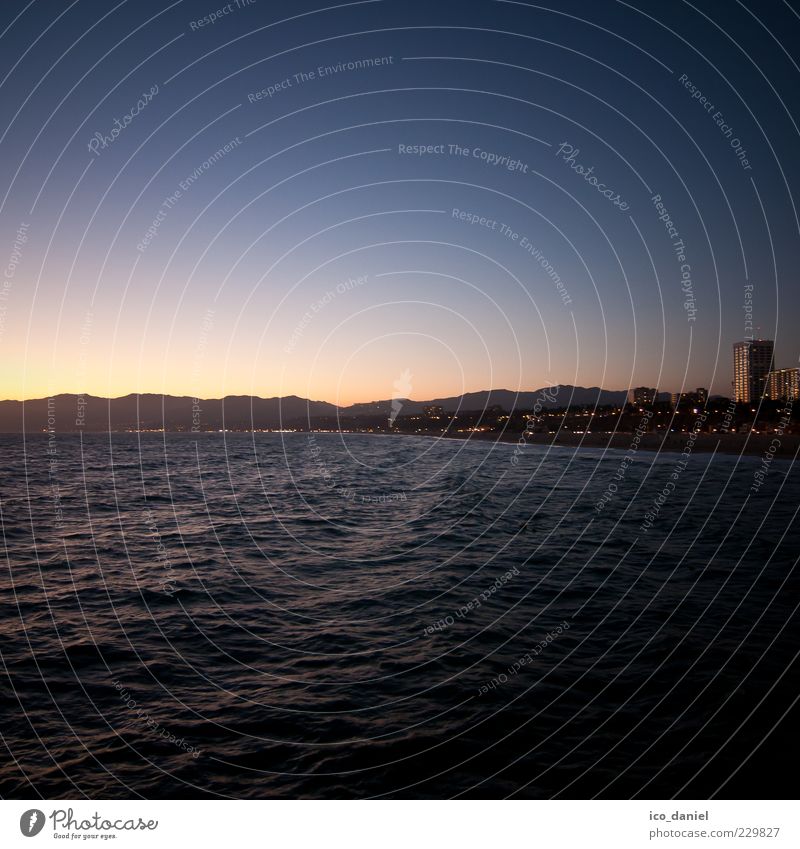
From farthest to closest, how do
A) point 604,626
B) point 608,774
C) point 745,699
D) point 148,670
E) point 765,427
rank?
1. point 765,427
2. point 604,626
3. point 148,670
4. point 745,699
5. point 608,774

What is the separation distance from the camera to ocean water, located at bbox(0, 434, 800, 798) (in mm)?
7625

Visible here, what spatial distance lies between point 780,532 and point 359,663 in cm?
2432

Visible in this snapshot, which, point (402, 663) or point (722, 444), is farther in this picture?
point (722, 444)

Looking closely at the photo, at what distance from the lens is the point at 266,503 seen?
41.0m

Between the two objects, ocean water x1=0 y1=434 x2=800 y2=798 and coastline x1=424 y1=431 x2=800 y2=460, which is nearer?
ocean water x1=0 y1=434 x2=800 y2=798

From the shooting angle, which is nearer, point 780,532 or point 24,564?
point 24,564

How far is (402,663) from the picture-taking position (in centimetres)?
1142

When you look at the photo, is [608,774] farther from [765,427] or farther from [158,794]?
[765,427]

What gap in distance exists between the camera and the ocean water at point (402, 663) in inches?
300

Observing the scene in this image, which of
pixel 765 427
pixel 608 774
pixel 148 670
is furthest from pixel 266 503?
pixel 765 427

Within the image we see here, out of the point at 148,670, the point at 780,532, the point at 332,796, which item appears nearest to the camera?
the point at 332,796

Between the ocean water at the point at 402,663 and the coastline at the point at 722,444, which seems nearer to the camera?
the ocean water at the point at 402,663

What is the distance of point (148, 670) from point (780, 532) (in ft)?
93.0

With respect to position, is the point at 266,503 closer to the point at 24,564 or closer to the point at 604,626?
the point at 24,564
